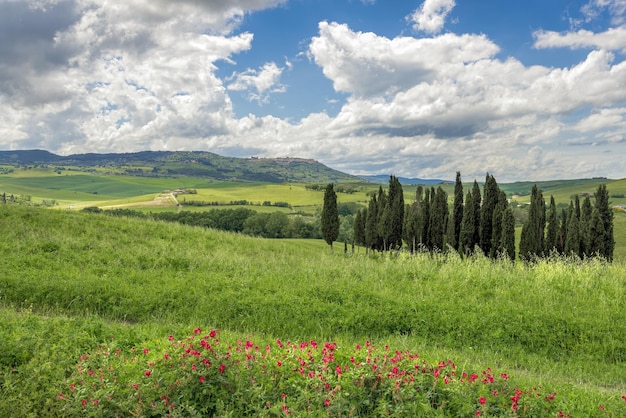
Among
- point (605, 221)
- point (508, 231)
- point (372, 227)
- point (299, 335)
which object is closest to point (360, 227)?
point (372, 227)

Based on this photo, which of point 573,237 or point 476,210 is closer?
point 476,210

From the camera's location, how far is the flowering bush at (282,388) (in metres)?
4.70

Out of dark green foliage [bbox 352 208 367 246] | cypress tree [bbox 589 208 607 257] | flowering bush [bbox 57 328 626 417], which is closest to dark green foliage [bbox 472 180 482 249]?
cypress tree [bbox 589 208 607 257]

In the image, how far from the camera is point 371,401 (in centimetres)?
489

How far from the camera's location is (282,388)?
5.11 meters

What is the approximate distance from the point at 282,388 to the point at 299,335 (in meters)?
A: 3.70

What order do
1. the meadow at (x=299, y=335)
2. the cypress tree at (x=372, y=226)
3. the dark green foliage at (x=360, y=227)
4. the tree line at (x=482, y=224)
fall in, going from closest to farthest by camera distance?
the meadow at (x=299, y=335)
the tree line at (x=482, y=224)
the cypress tree at (x=372, y=226)
the dark green foliage at (x=360, y=227)

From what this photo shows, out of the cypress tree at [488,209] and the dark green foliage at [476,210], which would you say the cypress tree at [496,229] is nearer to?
the cypress tree at [488,209]

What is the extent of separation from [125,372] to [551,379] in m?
7.00

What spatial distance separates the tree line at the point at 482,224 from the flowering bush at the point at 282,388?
3697 cm

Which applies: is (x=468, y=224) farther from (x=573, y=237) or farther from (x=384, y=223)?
(x=384, y=223)

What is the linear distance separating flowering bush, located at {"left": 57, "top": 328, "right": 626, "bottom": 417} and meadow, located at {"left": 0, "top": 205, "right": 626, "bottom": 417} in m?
0.02

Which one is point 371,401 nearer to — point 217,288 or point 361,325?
point 361,325

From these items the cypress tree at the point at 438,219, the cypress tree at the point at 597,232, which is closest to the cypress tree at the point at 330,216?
the cypress tree at the point at 438,219
